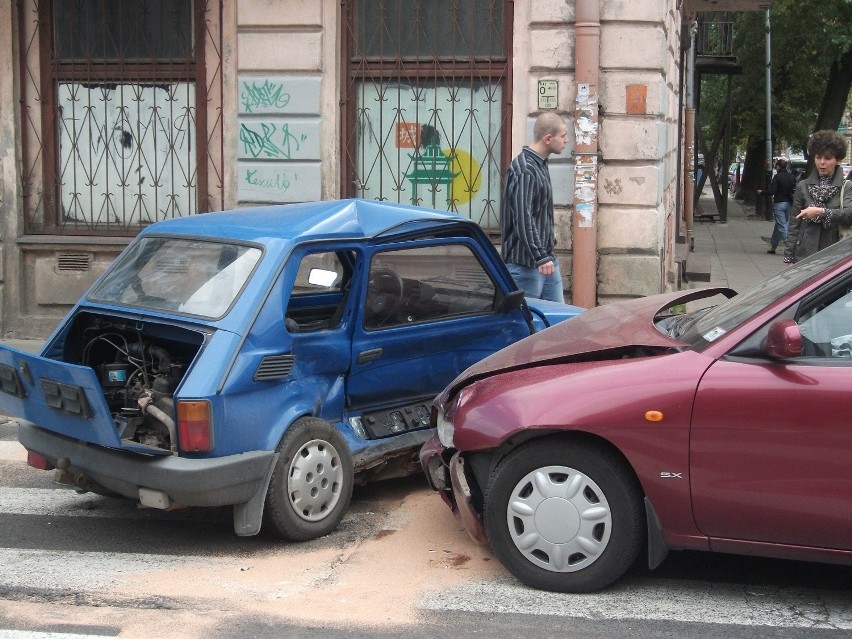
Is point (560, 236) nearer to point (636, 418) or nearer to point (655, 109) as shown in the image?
point (655, 109)

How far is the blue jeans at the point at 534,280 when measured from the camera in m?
8.55

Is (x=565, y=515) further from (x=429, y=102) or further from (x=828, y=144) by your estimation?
(x=429, y=102)

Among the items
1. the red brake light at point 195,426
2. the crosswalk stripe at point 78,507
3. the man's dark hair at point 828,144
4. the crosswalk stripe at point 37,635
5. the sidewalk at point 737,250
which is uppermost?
the man's dark hair at point 828,144

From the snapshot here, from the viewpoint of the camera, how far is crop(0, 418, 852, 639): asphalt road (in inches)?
179

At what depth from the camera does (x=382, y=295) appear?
20.2ft

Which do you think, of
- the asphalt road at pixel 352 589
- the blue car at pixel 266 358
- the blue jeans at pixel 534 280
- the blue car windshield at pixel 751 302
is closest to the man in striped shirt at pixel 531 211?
the blue jeans at pixel 534 280

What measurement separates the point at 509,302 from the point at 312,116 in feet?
16.2

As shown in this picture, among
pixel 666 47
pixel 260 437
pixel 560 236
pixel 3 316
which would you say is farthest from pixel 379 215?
pixel 3 316

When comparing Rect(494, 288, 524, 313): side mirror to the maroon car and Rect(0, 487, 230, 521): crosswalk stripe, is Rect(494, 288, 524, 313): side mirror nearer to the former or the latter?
the maroon car

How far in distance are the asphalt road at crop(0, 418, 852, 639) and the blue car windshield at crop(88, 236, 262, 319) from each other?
115 cm

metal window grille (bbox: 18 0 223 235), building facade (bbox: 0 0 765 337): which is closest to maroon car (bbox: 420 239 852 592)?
building facade (bbox: 0 0 765 337)

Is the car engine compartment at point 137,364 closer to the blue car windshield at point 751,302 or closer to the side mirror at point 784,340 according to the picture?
the blue car windshield at point 751,302

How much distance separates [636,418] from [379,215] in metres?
2.13

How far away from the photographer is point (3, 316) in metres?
11.5
